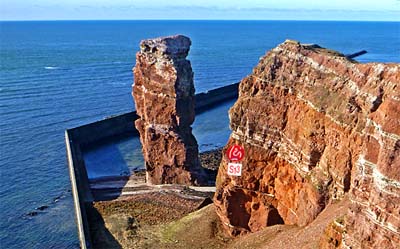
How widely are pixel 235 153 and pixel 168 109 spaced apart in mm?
18078

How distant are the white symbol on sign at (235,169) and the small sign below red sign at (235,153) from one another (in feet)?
1.29

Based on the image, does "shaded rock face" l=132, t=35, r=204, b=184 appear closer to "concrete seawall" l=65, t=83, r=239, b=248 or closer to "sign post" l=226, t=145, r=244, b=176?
"concrete seawall" l=65, t=83, r=239, b=248

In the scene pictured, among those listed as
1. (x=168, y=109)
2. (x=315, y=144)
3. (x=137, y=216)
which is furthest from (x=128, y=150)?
(x=315, y=144)

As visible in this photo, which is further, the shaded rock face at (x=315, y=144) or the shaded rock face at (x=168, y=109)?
the shaded rock face at (x=168, y=109)

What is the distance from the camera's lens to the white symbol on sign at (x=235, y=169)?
36812 mm

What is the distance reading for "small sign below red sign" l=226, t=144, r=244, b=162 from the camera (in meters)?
36.7

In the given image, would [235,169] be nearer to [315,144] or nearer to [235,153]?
[235,153]

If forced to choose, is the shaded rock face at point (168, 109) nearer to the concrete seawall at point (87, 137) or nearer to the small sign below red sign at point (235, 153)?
the concrete seawall at point (87, 137)

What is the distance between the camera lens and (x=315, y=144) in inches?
1222

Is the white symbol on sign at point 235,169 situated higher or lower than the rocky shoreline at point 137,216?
higher

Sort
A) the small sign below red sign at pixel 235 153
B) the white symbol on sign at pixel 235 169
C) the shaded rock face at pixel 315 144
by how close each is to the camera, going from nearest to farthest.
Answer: the shaded rock face at pixel 315 144 → the small sign below red sign at pixel 235 153 → the white symbol on sign at pixel 235 169

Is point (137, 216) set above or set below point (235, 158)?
below

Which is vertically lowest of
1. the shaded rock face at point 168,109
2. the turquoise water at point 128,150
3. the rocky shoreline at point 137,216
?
the turquoise water at point 128,150

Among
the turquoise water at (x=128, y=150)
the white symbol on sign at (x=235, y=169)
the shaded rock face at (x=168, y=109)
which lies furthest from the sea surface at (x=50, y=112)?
the white symbol on sign at (x=235, y=169)
